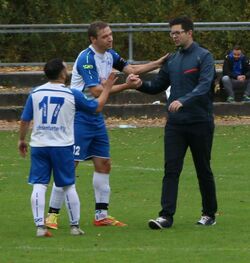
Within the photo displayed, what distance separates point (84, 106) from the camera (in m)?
11.2

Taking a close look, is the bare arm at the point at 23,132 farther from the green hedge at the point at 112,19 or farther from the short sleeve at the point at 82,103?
the green hedge at the point at 112,19

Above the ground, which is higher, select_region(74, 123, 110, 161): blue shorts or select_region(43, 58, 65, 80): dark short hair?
select_region(43, 58, 65, 80): dark short hair

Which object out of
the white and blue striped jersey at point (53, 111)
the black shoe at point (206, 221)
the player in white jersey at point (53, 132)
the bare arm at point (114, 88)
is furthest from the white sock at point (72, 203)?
the black shoe at point (206, 221)

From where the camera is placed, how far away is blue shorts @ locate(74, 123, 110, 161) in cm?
1215

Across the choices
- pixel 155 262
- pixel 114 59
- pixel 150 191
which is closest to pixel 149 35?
pixel 150 191

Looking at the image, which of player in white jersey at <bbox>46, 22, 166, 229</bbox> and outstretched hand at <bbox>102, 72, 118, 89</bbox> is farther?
player in white jersey at <bbox>46, 22, 166, 229</bbox>

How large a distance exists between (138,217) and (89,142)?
1.08 metres

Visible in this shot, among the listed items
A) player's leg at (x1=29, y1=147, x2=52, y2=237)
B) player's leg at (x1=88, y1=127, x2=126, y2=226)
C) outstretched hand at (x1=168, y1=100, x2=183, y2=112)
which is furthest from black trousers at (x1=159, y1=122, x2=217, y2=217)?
player's leg at (x1=29, y1=147, x2=52, y2=237)

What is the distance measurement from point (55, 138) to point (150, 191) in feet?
12.7

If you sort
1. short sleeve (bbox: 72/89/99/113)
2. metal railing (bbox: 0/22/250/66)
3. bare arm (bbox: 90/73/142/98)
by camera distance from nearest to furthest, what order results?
short sleeve (bbox: 72/89/99/113)
bare arm (bbox: 90/73/142/98)
metal railing (bbox: 0/22/250/66)

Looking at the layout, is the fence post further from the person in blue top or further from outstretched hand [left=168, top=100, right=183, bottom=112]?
outstretched hand [left=168, top=100, right=183, bottom=112]

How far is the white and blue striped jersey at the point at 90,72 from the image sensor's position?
12.1m

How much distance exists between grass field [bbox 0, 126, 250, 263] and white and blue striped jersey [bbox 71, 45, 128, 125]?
116 centimetres

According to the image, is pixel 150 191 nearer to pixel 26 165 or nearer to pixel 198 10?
pixel 26 165
